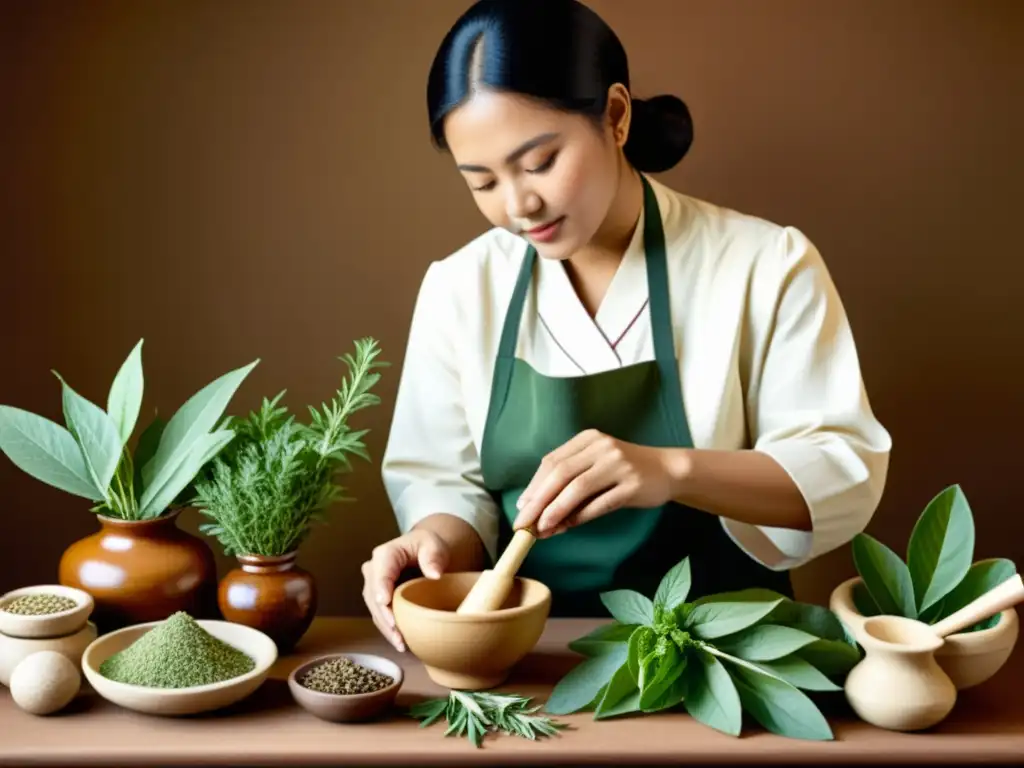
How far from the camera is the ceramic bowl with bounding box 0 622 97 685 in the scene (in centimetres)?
132

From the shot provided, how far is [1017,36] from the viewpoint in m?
2.06

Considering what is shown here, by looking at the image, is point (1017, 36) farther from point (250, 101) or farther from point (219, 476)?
point (219, 476)

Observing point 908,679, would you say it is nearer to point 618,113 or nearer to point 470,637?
point 470,637

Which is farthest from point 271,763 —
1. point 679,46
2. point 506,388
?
point 679,46

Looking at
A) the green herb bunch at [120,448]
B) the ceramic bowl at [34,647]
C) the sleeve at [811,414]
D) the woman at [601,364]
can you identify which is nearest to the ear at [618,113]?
the woman at [601,364]

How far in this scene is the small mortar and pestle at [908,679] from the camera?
1202 millimetres

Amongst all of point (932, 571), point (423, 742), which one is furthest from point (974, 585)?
point (423, 742)

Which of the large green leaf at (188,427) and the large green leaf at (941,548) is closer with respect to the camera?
the large green leaf at (941,548)

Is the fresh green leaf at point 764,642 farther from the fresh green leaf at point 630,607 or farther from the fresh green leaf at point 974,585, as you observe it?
the fresh green leaf at point 974,585

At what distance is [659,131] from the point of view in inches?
66.7

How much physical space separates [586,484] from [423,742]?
357 millimetres

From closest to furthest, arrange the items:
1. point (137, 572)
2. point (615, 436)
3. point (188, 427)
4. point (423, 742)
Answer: point (423, 742)
point (137, 572)
point (188, 427)
point (615, 436)

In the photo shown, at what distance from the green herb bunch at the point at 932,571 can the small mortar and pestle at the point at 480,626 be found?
0.42m

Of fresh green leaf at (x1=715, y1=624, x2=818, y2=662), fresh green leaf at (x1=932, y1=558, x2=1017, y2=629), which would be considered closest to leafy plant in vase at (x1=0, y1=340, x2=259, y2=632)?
fresh green leaf at (x1=715, y1=624, x2=818, y2=662)
